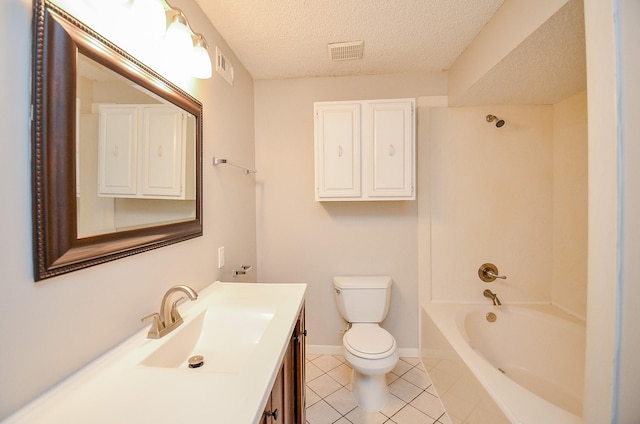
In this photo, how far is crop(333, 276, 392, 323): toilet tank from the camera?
196 centimetres

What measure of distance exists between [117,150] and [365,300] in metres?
1.76

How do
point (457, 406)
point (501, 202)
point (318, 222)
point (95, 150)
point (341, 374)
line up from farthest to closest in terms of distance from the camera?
point (318, 222)
point (501, 202)
point (341, 374)
point (457, 406)
point (95, 150)

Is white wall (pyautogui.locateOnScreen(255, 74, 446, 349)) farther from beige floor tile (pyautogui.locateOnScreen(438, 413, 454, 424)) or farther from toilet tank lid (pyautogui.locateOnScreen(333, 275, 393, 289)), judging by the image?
beige floor tile (pyautogui.locateOnScreen(438, 413, 454, 424))

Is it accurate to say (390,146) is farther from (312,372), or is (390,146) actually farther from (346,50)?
(312,372)

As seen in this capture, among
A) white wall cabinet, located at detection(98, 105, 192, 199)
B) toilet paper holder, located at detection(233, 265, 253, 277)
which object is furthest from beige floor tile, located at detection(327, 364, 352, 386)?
white wall cabinet, located at detection(98, 105, 192, 199)

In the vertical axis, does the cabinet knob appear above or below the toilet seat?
above

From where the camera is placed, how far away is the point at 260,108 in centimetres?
220

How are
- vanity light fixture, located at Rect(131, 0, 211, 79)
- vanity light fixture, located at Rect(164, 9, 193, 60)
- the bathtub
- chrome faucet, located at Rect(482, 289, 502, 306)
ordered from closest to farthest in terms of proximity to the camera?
vanity light fixture, located at Rect(131, 0, 211, 79), vanity light fixture, located at Rect(164, 9, 193, 60), the bathtub, chrome faucet, located at Rect(482, 289, 502, 306)

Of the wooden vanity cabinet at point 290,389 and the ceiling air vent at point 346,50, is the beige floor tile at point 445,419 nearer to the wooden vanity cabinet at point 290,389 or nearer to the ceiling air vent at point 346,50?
the wooden vanity cabinet at point 290,389

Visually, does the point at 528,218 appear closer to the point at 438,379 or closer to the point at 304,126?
the point at 438,379

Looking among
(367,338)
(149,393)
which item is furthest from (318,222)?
(149,393)

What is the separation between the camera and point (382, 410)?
1604 millimetres

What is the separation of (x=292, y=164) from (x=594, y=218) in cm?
183

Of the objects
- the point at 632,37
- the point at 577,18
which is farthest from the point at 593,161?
the point at 577,18
